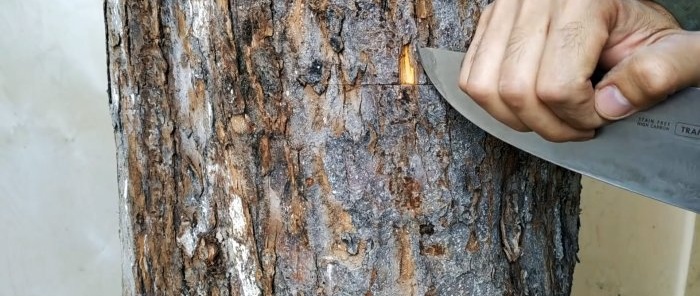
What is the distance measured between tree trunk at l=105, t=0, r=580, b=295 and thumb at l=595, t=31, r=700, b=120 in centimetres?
16

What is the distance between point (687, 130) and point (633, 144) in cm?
6

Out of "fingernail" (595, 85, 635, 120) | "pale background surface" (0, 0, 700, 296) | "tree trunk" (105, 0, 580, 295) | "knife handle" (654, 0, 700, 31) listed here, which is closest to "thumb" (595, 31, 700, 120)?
"fingernail" (595, 85, 635, 120)

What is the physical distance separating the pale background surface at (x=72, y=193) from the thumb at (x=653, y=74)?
1377 mm

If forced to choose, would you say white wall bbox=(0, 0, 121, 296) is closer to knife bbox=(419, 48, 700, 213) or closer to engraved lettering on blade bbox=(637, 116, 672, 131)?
knife bbox=(419, 48, 700, 213)

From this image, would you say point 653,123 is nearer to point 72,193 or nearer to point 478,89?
point 478,89

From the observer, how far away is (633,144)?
722 millimetres

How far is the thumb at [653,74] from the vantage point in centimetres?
63

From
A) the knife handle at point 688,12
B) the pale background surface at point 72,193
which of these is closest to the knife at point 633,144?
the knife handle at point 688,12

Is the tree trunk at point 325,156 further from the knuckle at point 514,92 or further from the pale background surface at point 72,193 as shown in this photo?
the pale background surface at point 72,193

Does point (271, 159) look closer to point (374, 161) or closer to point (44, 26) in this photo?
point (374, 161)

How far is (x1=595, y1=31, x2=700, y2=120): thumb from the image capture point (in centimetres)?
63

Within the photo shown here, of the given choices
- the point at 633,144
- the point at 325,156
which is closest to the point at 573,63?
the point at 633,144

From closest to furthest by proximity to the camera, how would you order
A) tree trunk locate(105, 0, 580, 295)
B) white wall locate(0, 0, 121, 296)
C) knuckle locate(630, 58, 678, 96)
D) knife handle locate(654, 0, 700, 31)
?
knuckle locate(630, 58, 678, 96), tree trunk locate(105, 0, 580, 295), knife handle locate(654, 0, 700, 31), white wall locate(0, 0, 121, 296)

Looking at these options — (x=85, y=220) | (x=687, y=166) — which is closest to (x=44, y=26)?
(x=85, y=220)
